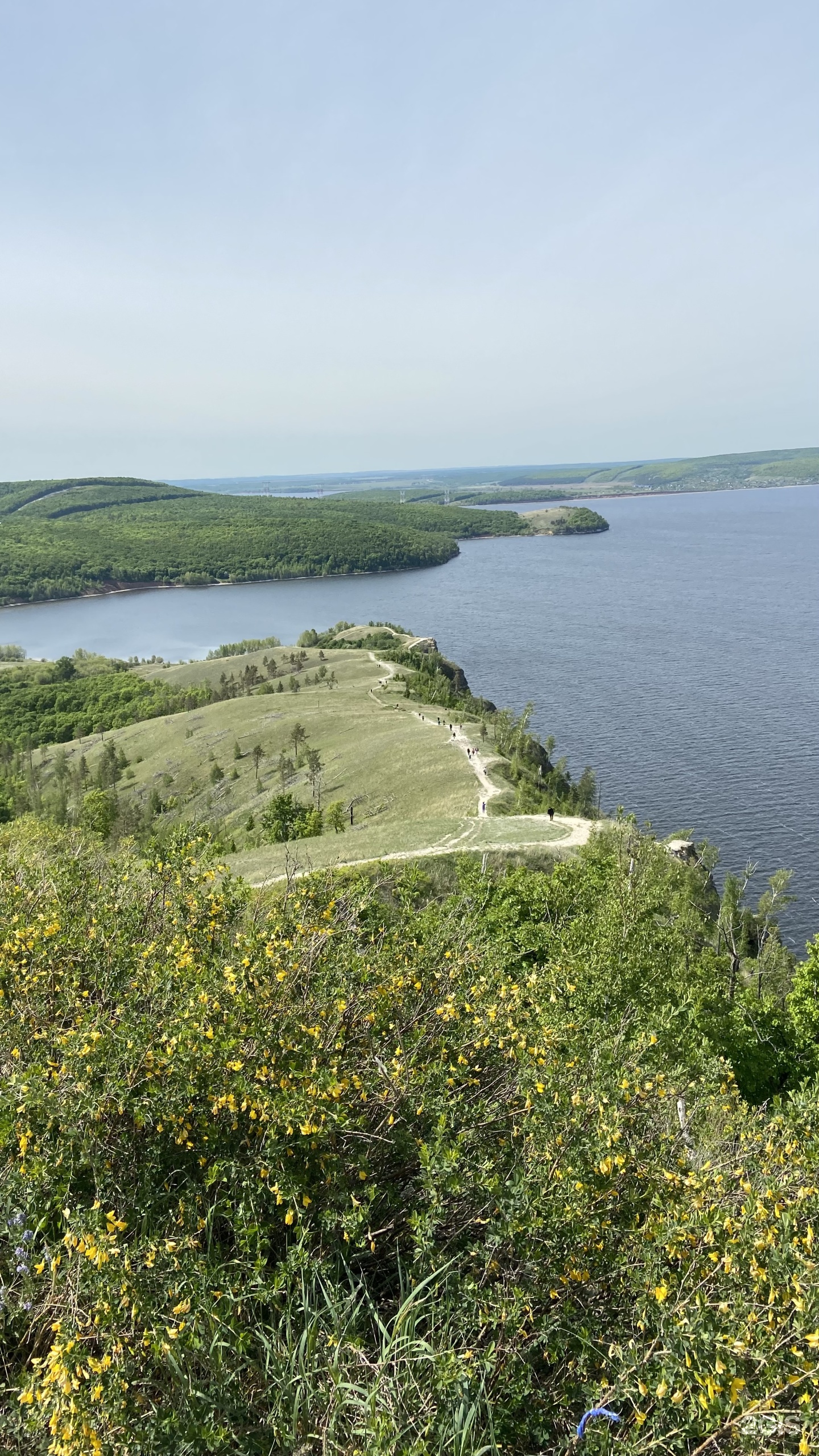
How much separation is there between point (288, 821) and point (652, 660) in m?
70.8

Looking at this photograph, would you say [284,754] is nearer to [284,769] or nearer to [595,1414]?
[284,769]

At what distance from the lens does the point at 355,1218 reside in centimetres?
520

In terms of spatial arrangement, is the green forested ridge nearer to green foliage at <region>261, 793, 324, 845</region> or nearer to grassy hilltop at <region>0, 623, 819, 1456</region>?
grassy hilltop at <region>0, 623, 819, 1456</region>

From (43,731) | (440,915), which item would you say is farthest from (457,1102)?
(43,731)

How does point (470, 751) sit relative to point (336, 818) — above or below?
above

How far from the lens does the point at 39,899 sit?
30.4ft

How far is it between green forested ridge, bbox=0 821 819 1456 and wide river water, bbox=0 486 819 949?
4235 cm

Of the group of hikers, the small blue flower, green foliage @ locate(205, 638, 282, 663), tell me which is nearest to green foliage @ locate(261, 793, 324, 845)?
the group of hikers

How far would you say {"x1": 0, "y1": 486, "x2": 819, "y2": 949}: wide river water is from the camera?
5959 cm

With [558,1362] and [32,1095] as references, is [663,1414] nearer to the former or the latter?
[558,1362]

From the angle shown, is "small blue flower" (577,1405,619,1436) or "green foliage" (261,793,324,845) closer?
"small blue flower" (577,1405,619,1436)

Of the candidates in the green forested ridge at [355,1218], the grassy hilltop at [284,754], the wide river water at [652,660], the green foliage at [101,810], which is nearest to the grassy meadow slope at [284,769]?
the grassy hilltop at [284,754]

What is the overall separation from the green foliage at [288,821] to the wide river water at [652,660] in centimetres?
2463

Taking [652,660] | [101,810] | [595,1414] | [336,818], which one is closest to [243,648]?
[652,660]
